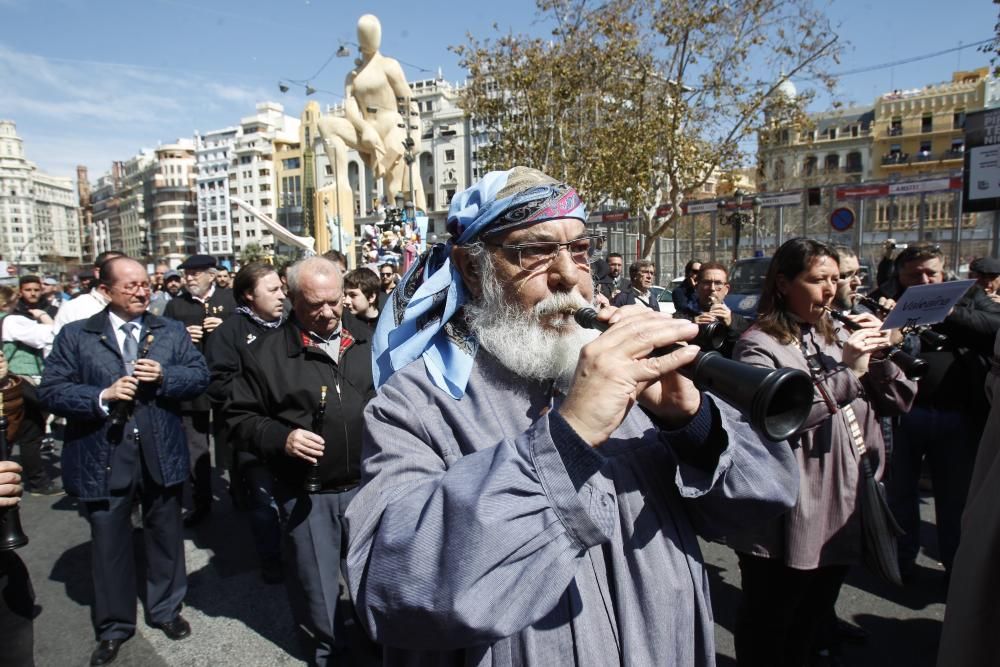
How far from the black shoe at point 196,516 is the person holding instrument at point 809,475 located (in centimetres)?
452

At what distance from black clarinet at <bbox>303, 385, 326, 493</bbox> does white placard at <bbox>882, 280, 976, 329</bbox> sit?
287 cm

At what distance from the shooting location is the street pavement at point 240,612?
338cm

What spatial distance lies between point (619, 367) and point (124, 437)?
342 cm

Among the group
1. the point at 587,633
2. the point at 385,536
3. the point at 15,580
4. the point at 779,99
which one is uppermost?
the point at 779,99

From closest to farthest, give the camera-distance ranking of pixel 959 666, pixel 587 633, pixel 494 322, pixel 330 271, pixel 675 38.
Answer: pixel 587 633 → pixel 959 666 → pixel 494 322 → pixel 330 271 → pixel 675 38

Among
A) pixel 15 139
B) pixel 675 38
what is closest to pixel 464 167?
pixel 675 38

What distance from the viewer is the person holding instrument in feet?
8.43

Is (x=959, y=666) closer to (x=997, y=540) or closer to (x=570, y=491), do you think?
(x=997, y=540)

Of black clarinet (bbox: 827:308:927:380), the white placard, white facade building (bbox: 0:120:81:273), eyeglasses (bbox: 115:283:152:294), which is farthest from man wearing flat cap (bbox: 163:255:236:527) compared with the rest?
white facade building (bbox: 0:120:81:273)

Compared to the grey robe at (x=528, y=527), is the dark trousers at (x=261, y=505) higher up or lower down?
lower down

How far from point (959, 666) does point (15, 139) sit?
178274 mm

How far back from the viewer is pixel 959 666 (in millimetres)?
1418

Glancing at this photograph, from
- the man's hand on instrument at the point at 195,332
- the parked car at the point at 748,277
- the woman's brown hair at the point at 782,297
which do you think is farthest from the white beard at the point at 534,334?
the parked car at the point at 748,277

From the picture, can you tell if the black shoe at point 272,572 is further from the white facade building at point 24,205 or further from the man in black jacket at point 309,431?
the white facade building at point 24,205
